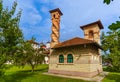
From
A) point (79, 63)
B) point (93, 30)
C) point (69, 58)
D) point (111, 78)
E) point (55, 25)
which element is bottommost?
point (111, 78)

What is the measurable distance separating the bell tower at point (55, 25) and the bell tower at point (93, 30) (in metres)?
5.29

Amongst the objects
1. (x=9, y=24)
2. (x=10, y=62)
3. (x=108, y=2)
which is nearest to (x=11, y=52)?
(x=10, y=62)

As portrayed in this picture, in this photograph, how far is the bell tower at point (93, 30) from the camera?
1129 inches

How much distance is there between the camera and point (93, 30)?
29203 mm

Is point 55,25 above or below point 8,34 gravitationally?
above

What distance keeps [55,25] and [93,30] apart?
7423 millimetres

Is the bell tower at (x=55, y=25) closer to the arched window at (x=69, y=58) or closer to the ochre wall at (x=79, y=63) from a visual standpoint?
the ochre wall at (x=79, y=63)

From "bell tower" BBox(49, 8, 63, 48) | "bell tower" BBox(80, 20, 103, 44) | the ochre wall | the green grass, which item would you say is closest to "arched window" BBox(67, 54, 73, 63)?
the ochre wall

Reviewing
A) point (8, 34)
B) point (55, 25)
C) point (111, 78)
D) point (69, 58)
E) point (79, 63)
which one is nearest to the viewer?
point (8, 34)

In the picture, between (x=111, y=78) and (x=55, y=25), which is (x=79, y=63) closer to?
(x=111, y=78)

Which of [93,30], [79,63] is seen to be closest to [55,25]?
[93,30]

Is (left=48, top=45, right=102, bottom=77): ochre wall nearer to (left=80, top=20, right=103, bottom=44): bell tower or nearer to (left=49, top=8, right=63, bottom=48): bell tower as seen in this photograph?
(left=49, top=8, right=63, bottom=48): bell tower

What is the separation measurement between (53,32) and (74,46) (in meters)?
6.55

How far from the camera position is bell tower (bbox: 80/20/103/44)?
94.1 ft
